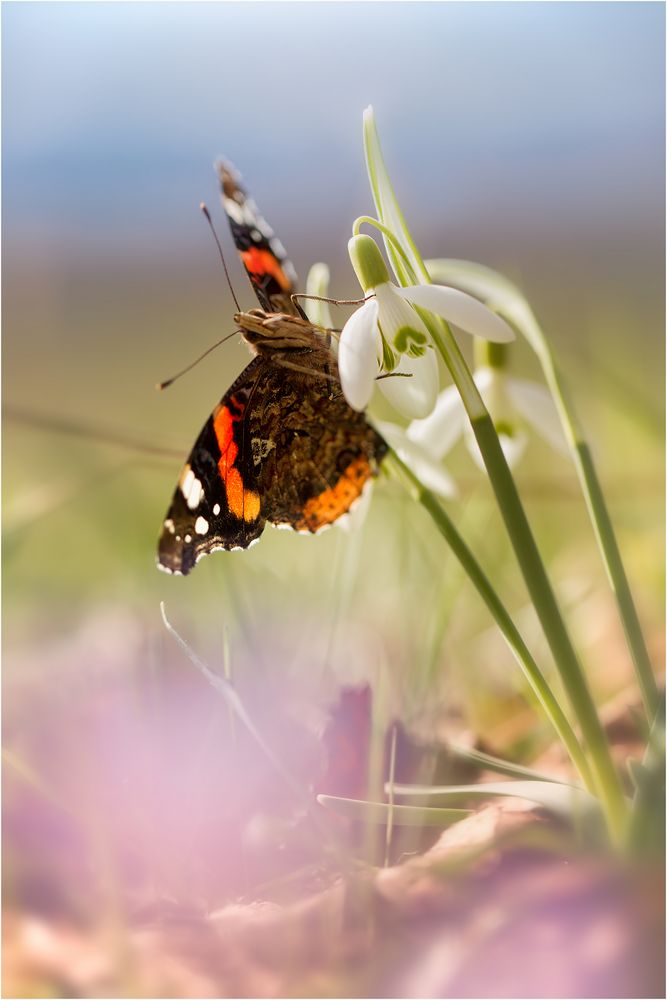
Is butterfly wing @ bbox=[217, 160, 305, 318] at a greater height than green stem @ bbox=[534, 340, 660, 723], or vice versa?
butterfly wing @ bbox=[217, 160, 305, 318]

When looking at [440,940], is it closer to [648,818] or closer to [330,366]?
[648,818]

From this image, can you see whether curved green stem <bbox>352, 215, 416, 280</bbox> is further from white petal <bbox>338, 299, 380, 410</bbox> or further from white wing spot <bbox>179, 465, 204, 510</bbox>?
white wing spot <bbox>179, 465, 204, 510</bbox>

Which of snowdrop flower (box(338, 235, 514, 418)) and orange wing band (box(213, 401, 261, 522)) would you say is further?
orange wing band (box(213, 401, 261, 522))

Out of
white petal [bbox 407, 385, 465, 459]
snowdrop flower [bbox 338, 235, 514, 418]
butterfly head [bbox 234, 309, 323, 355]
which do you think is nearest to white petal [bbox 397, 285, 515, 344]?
snowdrop flower [bbox 338, 235, 514, 418]

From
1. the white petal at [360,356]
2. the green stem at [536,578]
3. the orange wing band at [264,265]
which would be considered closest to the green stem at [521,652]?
the green stem at [536,578]

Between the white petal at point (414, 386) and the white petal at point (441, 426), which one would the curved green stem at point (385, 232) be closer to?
the white petal at point (414, 386)

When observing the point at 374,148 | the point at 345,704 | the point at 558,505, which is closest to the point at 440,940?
the point at 345,704
